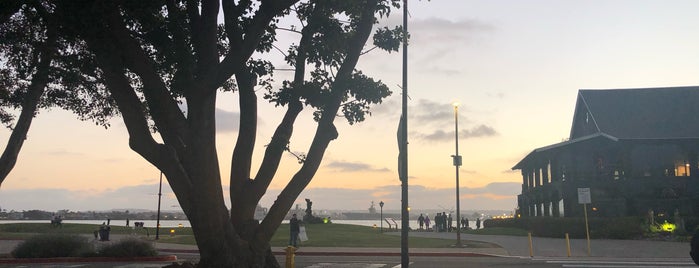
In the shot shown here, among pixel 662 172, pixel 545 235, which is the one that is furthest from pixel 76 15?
pixel 662 172

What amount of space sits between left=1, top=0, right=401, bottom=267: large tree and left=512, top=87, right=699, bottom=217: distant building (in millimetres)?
30624

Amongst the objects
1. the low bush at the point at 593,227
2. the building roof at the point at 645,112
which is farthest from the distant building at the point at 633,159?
the low bush at the point at 593,227

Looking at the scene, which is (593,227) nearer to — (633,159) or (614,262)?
(633,159)

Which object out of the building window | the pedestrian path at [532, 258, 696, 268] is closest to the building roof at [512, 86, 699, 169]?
the building window

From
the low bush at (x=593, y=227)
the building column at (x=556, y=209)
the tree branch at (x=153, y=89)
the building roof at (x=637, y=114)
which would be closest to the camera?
the tree branch at (x=153, y=89)

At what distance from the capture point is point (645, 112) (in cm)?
4338

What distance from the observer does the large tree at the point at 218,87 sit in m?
12.7

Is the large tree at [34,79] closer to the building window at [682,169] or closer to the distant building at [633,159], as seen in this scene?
the distant building at [633,159]

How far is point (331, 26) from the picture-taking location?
46.9ft

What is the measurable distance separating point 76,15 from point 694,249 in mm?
12473

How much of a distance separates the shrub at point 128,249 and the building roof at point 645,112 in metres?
32.8

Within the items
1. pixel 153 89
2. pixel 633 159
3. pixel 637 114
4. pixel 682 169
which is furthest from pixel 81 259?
pixel 637 114

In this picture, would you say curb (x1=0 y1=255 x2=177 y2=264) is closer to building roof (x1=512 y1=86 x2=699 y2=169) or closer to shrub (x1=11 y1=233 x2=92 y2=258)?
shrub (x1=11 y1=233 x2=92 y2=258)

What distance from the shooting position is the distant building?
3994cm
